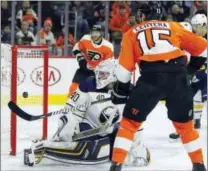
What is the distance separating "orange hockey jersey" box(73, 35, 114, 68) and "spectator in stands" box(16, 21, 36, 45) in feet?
8.94

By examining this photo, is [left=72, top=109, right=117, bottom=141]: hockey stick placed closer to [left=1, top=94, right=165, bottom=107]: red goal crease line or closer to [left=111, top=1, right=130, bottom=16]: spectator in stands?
[left=1, top=94, right=165, bottom=107]: red goal crease line

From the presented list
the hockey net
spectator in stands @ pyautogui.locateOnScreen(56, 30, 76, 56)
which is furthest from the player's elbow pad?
spectator in stands @ pyautogui.locateOnScreen(56, 30, 76, 56)

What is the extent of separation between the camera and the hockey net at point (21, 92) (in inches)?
177

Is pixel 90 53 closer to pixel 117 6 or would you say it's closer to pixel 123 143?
pixel 123 143

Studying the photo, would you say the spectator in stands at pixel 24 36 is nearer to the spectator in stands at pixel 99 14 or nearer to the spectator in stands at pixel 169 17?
the spectator in stands at pixel 99 14

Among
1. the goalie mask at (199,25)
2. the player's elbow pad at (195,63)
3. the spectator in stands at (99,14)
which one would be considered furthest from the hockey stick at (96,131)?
the spectator in stands at (99,14)

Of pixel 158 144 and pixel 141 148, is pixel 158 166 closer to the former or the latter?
pixel 141 148

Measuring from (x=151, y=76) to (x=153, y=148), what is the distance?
1.55m

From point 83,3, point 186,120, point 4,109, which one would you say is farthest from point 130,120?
point 83,3

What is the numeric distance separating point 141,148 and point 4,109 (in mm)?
2458

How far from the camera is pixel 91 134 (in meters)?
4.21

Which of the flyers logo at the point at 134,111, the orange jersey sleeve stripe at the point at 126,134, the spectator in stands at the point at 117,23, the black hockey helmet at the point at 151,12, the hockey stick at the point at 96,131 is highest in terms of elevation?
the black hockey helmet at the point at 151,12

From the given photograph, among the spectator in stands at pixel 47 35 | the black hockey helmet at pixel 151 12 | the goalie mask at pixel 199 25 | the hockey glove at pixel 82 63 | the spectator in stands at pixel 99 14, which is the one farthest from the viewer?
the spectator in stands at pixel 99 14

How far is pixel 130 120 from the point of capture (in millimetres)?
3512
